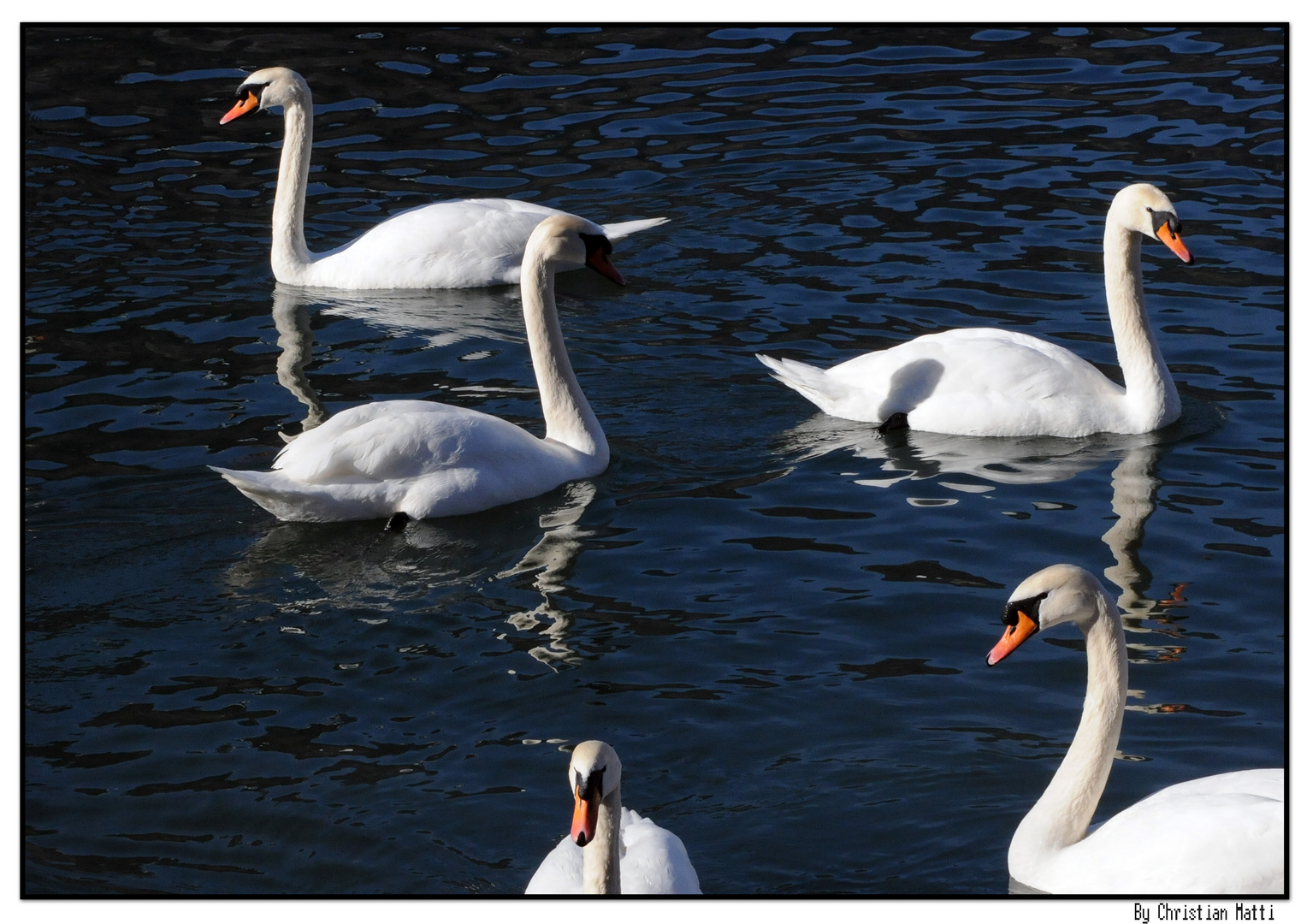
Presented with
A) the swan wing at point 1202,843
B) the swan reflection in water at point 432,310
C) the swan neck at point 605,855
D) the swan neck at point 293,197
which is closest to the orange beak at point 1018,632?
the swan wing at point 1202,843

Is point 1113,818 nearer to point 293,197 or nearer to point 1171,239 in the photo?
point 1171,239

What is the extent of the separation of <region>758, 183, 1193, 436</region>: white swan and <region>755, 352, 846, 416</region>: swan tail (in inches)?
2.6

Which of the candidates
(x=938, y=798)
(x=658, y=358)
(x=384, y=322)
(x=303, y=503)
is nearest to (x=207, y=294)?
(x=384, y=322)

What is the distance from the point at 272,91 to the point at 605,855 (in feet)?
28.8

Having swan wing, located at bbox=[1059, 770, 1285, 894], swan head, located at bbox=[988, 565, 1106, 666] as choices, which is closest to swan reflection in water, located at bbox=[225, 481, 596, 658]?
swan head, located at bbox=[988, 565, 1106, 666]

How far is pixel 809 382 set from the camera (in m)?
9.51

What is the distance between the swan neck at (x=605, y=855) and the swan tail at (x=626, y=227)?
7.76 meters

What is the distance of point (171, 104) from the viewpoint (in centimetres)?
1553

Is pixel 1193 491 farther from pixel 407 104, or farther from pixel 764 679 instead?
pixel 407 104

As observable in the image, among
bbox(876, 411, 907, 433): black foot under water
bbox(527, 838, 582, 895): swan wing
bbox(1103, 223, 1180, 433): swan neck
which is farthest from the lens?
bbox(876, 411, 907, 433): black foot under water

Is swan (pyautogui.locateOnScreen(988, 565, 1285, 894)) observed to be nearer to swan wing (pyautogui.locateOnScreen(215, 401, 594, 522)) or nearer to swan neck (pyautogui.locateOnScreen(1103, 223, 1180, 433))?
swan wing (pyautogui.locateOnScreen(215, 401, 594, 522))

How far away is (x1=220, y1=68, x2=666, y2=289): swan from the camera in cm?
1198

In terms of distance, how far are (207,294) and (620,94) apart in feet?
16.7

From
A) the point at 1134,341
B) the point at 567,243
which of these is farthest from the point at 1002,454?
the point at 567,243
